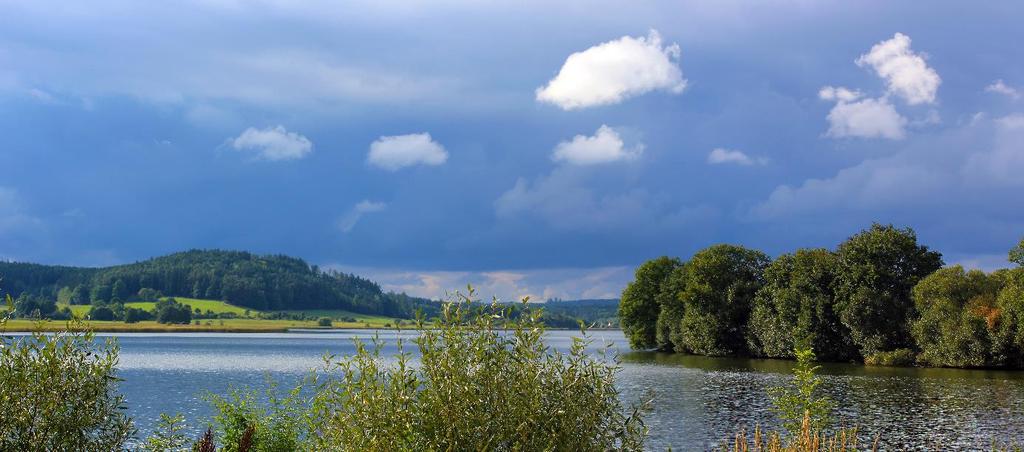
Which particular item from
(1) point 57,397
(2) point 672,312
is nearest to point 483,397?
(1) point 57,397

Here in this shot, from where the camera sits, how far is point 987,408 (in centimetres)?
5225

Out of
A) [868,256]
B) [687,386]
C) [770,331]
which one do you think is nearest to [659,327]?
[770,331]

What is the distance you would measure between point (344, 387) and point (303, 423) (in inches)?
476

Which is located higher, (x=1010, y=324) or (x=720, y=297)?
(x=720, y=297)

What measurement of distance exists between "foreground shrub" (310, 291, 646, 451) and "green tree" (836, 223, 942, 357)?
94.6 m

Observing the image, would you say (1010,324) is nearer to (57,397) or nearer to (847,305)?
(847,305)

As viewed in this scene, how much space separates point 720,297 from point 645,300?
1963 centimetres

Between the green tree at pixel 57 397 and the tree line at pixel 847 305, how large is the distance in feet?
288

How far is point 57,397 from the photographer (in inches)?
549

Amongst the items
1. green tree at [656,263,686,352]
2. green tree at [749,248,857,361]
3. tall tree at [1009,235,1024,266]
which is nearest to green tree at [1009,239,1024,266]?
tall tree at [1009,235,1024,266]

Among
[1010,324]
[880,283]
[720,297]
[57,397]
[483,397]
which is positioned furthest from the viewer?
[720,297]

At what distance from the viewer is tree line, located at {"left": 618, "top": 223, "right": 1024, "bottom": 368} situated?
3469 inches

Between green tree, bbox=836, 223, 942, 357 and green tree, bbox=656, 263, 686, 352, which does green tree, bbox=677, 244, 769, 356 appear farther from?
green tree, bbox=836, 223, 942, 357

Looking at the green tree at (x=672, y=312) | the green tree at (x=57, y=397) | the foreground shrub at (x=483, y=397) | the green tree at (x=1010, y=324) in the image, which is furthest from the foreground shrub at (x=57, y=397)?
the green tree at (x=672, y=312)
